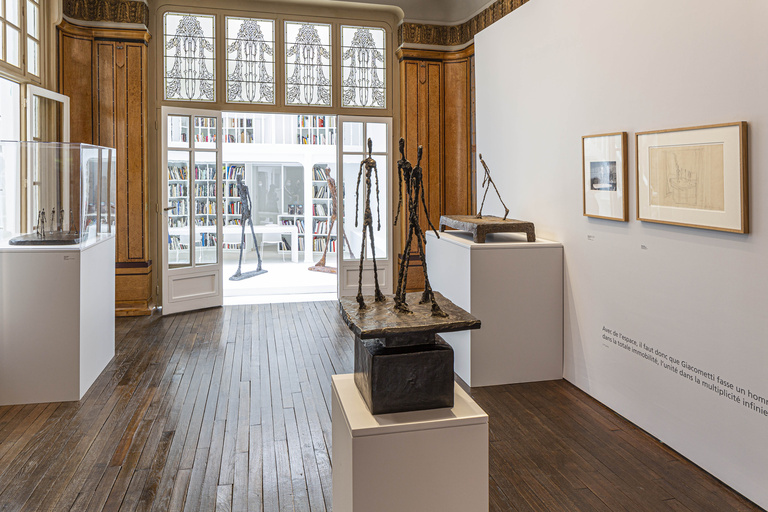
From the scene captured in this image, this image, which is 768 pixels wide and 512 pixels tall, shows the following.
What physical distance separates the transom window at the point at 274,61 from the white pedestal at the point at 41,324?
350 cm

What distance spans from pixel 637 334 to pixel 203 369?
3279 mm

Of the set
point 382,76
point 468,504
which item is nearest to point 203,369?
point 468,504

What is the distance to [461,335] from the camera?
436 centimetres

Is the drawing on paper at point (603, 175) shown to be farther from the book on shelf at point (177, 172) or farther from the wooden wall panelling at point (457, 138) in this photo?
the book on shelf at point (177, 172)

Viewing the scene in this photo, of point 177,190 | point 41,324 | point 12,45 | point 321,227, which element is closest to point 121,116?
point 177,190

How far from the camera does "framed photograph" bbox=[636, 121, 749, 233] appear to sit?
2648 millimetres

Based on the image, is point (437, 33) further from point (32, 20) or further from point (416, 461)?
point (416, 461)

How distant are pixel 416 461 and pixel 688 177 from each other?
2.10 meters

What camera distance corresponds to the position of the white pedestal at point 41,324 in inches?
153

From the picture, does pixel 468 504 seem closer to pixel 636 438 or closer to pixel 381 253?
pixel 636 438

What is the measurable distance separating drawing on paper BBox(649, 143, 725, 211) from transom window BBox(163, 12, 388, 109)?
4800 millimetres

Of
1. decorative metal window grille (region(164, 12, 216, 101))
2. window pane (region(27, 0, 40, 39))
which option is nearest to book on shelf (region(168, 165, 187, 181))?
decorative metal window grille (region(164, 12, 216, 101))

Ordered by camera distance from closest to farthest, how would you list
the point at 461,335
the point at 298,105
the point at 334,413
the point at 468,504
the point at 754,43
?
the point at 468,504
the point at 334,413
the point at 754,43
the point at 461,335
the point at 298,105

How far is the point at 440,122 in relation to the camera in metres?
7.51
